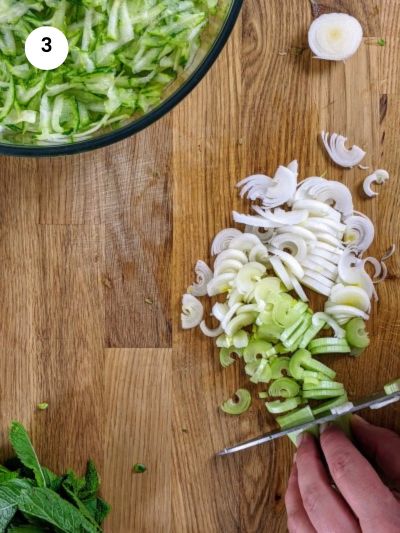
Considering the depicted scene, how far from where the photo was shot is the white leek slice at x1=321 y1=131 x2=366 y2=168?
1.51 metres

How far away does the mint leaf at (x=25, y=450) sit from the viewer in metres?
1.41

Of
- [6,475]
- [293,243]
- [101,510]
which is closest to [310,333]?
[293,243]

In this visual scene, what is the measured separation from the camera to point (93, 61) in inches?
46.8

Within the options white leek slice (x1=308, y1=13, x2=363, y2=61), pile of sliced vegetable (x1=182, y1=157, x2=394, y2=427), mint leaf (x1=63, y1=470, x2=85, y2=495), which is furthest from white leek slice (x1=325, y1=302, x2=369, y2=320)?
mint leaf (x1=63, y1=470, x2=85, y2=495)

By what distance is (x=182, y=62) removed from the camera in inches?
49.3

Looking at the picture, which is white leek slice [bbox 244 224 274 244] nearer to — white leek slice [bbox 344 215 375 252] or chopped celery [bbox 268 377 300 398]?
white leek slice [bbox 344 215 375 252]

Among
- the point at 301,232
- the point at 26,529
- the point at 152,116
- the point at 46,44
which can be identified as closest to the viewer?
the point at 46,44

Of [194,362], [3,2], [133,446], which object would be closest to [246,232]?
[194,362]

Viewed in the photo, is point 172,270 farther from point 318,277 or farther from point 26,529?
point 26,529

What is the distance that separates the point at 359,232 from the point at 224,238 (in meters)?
0.28

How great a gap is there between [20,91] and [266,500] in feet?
3.13

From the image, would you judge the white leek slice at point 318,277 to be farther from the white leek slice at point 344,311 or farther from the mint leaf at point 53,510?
the mint leaf at point 53,510

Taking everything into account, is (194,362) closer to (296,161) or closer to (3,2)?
(296,161)

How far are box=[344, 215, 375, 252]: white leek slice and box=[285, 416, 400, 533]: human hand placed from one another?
36 cm
